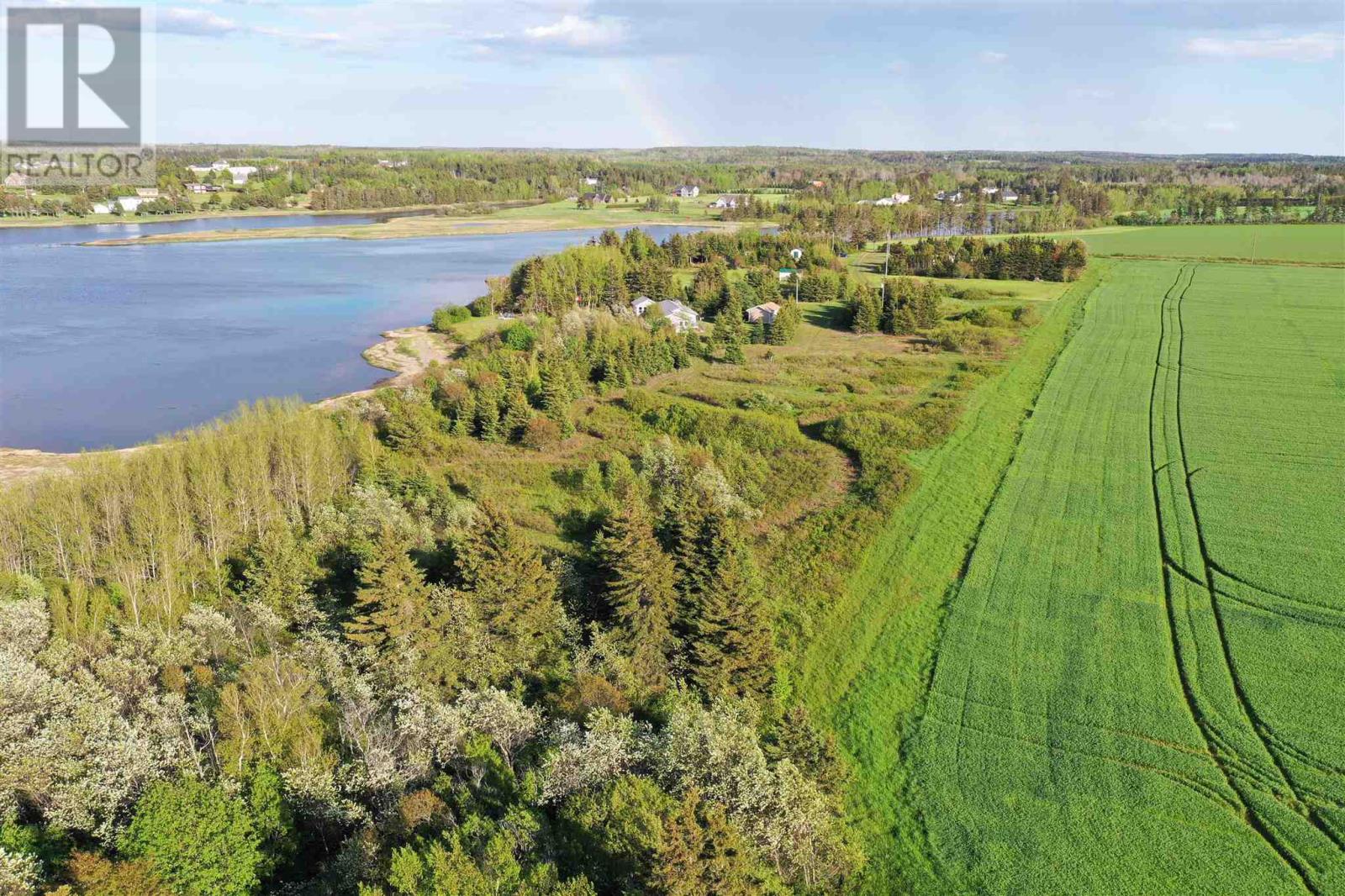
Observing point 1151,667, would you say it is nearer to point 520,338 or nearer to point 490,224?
point 520,338

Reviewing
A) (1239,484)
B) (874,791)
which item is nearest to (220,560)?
(874,791)

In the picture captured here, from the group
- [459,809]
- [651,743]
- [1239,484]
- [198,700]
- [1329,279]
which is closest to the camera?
[459,809]

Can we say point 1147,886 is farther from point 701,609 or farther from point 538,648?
point 538,648

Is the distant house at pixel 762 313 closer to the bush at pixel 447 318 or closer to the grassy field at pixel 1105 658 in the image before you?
the bush at pixel 447 318

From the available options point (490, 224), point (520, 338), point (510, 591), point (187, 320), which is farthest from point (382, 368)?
point (490, 224)

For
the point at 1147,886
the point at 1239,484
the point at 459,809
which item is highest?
the point at 1239,484

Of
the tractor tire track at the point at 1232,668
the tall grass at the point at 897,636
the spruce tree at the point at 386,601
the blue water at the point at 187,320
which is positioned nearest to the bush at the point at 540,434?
the blue water at the point at 187,320
